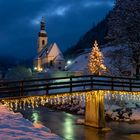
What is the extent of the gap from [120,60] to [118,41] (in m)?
2.52

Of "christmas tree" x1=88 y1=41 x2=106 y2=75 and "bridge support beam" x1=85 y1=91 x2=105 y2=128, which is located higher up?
"christmas tree" x1=88 y1=41 x2=106 y2=75

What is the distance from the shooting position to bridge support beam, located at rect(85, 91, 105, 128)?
38.6 meters

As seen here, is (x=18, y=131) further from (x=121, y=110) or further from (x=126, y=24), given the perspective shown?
(x=126, y=24)

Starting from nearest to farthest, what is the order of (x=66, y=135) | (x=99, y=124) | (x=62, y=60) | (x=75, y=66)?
1. (x=66, y=135)
2. (x=99, y=124)
3. (x=75, y=66)
4. (x=62, y=60)

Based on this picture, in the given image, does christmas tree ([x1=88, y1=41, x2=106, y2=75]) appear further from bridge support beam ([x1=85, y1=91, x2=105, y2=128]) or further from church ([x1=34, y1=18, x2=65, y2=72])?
church ([x1=34, y1=18, x2=65, y2=72])

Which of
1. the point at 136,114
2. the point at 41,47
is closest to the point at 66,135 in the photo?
the point at 136,114

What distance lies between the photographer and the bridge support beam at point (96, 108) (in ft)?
127

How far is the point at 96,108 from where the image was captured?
39.2m

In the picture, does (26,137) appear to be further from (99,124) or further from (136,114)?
(136,114)

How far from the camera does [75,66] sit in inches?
3282

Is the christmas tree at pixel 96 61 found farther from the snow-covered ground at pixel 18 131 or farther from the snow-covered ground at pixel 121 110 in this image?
the snow-covered ground at pixel 18 131

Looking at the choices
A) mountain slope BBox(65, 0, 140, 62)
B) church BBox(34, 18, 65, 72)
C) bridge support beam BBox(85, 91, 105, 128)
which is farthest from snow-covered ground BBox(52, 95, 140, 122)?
church BBox(34, 18, 65, 72)

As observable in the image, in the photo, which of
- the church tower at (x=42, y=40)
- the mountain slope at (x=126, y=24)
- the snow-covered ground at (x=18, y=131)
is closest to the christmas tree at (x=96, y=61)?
the mountain slope at (x=126, y=24)

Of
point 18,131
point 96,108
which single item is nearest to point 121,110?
point 96,108
